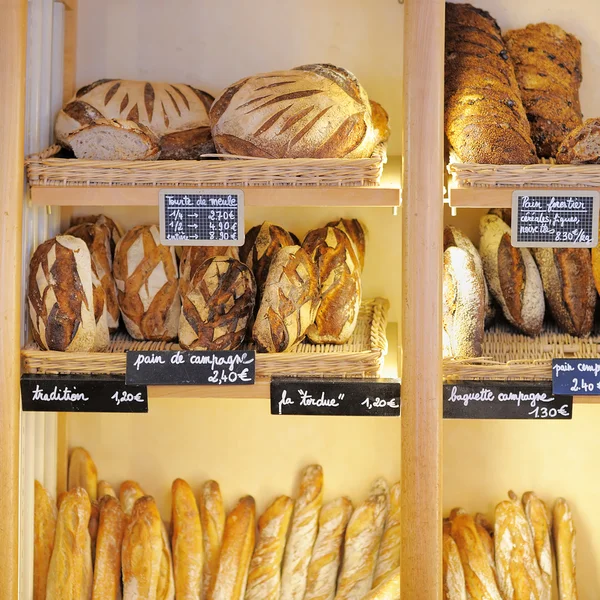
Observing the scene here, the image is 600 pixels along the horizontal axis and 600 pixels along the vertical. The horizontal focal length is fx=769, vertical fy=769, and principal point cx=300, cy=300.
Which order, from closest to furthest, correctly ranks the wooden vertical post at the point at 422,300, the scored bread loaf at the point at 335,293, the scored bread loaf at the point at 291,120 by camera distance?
the wooden vertical post at the point at 422,300
the scored bread loaf at the point at 291,120
the scored bread loaf at the point at 335,293

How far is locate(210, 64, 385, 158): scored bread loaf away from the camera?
5.18 ft

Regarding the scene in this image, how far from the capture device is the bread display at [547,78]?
174 centimetres

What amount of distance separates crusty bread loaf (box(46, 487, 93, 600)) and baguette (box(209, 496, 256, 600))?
0.31 meters

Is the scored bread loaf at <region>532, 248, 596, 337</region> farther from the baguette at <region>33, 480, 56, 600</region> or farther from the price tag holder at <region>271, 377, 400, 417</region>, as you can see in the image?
the baguette at <region>33, 480, 56, 600</region>

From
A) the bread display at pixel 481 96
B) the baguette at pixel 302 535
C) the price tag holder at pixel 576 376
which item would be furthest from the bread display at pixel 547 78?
the baguette at pixel 302 535

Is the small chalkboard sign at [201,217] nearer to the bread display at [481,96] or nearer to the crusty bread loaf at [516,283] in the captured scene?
the bread display at [481,96]

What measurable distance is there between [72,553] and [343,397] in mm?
784

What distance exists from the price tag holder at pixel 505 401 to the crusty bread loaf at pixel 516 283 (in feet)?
0.80

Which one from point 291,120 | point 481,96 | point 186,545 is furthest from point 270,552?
point 481,96

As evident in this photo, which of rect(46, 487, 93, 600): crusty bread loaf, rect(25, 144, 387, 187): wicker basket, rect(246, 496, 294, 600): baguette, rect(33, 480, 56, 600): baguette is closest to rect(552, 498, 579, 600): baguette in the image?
rect(246, 496, 294, 600): baguette

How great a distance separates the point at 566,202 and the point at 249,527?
111 centimetres

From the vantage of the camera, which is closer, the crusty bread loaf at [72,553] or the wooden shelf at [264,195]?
the wooden shelf at [264,195]

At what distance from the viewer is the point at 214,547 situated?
193cm

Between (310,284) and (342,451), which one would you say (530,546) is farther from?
(310,284)
